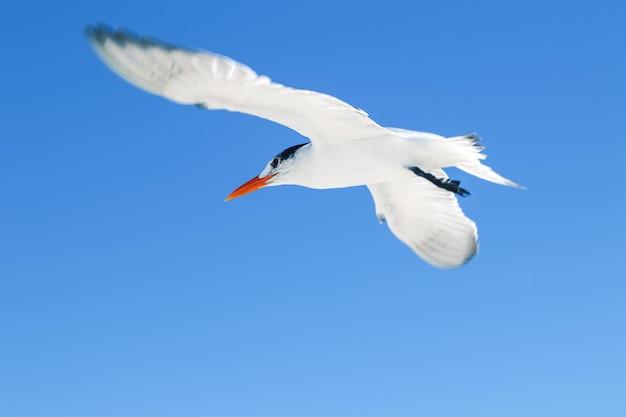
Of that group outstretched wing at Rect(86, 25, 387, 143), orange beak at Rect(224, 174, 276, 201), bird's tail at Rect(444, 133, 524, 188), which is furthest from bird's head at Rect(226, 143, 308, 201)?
bird's tail at Rect(444, 133, 524, 188)

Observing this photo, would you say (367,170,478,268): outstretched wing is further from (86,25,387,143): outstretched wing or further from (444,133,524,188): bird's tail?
(86,25,387,143): outstretched wing

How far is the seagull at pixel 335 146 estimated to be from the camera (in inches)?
225

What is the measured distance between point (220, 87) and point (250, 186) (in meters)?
1.97

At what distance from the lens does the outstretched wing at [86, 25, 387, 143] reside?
557 cm

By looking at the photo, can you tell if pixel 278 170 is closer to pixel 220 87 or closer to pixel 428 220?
pixel 220 87

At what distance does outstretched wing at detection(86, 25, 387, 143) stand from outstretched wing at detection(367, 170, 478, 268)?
170 cm

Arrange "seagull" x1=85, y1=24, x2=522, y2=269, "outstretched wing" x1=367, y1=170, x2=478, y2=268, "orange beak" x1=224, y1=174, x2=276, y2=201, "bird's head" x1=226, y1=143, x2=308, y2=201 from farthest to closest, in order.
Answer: "outstretched wing" x1=367, y1=170, x2=478, y2=268 → "orange beak" x1=224, y1=174, x2=276, y2=201 → "bird's head" x1=226, y1=143, x2=308, y2=201 → "seagull" x1=85, y1=24, x2=522, y2=269

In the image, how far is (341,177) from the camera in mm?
7594

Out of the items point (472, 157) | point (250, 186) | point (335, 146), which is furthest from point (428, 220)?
point (250, 186)

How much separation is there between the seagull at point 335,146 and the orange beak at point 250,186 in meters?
0.01

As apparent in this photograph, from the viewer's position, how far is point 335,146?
24.4 feet

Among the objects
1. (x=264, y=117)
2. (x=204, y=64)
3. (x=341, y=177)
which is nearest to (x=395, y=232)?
(x=341, y=177)

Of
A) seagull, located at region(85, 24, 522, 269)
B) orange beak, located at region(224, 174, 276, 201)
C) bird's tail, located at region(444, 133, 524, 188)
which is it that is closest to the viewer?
seagull, located at region(85, 24, 522, 269)

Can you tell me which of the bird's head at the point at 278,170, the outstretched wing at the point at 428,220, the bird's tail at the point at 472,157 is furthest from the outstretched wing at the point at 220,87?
the outstretched wing at the point at 428,220
